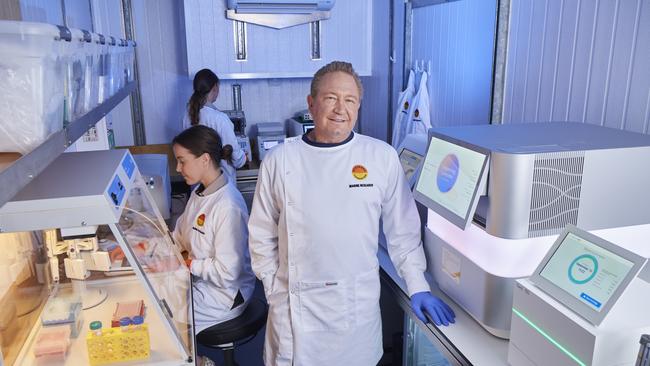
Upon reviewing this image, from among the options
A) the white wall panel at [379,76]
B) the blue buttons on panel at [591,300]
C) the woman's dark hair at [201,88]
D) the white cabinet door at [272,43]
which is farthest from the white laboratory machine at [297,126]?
the blue buttons on panel at [591,300]

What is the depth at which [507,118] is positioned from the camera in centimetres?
247

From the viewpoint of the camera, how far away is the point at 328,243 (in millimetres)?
1747

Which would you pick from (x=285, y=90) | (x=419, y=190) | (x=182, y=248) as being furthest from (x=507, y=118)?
(x=285, y=90)

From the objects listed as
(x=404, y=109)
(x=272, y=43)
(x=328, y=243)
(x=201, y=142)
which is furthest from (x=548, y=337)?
(x=272, y=43)

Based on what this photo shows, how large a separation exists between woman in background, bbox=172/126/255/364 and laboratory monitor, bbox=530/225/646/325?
3.96 ft

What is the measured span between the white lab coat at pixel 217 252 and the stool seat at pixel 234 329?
0.08 feet

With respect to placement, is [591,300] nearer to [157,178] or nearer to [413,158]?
[413,158]

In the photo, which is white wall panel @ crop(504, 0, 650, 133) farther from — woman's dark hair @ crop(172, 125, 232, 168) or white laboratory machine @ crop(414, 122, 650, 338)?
woman's dark hair @ crop(172, 125, 232, 168)

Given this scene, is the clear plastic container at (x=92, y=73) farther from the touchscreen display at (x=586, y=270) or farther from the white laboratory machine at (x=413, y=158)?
the touchscreen display at (x=586, y=270)

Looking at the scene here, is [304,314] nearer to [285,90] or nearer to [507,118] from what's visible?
[507,118]

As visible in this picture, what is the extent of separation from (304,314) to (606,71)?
55.5 inches

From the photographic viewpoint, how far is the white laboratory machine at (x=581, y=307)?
109 centimetres

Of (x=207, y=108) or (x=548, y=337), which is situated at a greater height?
(x=207, y=108)

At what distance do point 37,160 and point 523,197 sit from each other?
45.1 inches
